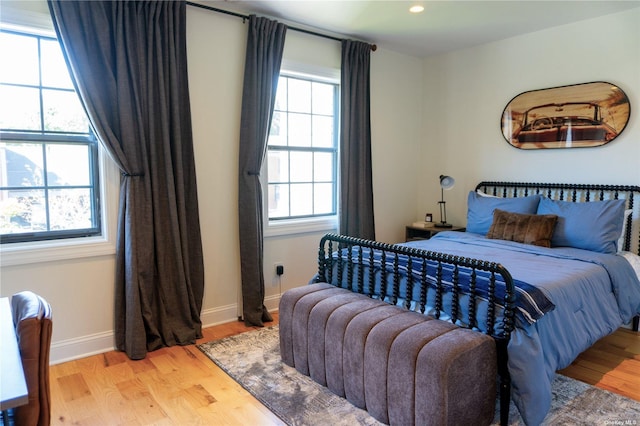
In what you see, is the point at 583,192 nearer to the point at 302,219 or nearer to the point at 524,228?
the point at 524,228

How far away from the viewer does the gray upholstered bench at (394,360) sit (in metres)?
1.94

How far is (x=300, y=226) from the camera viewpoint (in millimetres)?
4004

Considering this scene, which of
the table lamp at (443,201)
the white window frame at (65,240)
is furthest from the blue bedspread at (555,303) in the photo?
the white window frame at (65,240)

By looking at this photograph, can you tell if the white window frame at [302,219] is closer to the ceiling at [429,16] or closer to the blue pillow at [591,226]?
the ceiling at [429,16]

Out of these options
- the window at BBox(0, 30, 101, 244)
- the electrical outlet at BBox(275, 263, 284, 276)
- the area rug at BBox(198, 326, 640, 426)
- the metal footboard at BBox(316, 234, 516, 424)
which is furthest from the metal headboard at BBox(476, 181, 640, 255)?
the window at BBox(0, 30, 101, 244)

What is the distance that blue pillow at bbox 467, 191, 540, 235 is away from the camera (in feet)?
12.1

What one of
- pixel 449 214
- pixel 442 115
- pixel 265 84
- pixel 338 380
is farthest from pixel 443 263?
pixel 442 115

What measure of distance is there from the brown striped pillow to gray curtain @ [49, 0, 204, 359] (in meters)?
2.40

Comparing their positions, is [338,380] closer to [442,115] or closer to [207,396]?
[207,396]

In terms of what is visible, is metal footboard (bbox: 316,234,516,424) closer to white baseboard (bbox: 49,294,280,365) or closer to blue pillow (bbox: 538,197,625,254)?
blue pillow (bbox: 538,197,625,254)

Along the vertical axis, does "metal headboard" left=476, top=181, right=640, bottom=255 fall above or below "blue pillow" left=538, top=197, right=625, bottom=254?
above

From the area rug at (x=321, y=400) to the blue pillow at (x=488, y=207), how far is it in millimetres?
1464

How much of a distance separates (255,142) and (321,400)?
199cm

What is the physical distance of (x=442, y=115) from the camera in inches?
187
